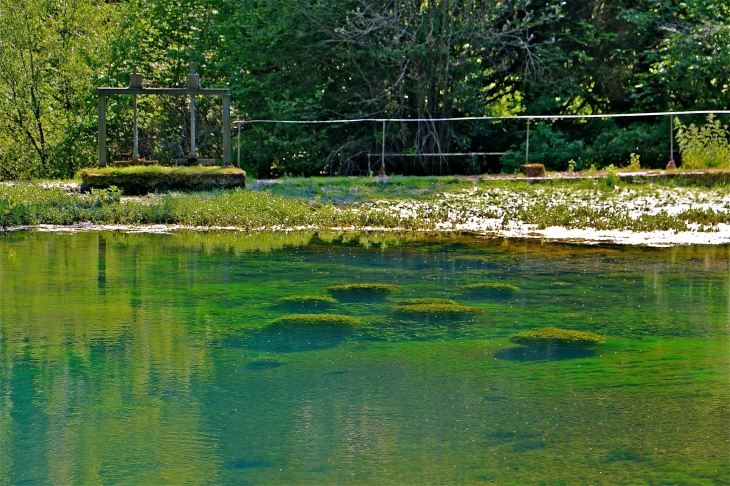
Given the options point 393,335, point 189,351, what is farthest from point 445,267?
point 189,351

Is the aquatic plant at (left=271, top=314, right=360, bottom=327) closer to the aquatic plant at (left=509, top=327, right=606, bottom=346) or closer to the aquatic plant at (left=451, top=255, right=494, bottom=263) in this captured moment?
the aquatic plant at (left=509, top=327, right=606, bottom=346)

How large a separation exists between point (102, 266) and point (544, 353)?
5.52 meters

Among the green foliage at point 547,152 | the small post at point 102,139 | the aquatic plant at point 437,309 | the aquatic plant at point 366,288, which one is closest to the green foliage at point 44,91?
Result: the small post at point 102,139

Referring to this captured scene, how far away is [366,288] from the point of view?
9992 millimetres

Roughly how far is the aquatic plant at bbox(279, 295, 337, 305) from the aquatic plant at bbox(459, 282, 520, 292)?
4.34 ft

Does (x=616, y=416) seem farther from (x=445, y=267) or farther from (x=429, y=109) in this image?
(x=429, y=109)

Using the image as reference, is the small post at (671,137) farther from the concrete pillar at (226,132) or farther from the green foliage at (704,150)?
the concrete pillar at (226,132)

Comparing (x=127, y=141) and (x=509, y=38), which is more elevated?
(x=509, y=38)

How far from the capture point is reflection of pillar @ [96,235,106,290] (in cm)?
1027

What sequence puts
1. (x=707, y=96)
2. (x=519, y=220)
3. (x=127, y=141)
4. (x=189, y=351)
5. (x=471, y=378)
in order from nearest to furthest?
1. (x=471, y=378)
2. (x=189, y=351)
3. (x=519, y=220)
4. (x=707, y=96)
5. (x=127, y=141)

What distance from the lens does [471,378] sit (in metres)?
6.82

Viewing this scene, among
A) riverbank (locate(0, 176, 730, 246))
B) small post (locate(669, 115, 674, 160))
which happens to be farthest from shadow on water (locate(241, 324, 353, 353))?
small post (locate(669, 115, 674, 160))

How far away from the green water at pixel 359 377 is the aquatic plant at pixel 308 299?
0.58ft

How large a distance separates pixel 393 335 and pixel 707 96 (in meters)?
16.0
